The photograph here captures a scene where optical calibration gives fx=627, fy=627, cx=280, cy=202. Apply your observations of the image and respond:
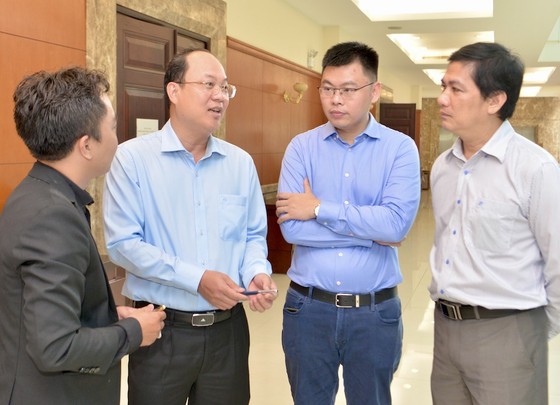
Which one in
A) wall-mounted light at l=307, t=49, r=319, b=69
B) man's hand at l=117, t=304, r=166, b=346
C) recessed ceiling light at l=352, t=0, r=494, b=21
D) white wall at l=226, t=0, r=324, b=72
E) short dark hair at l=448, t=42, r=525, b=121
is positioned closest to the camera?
man's hand at l=117, t=304, r=166, b=346

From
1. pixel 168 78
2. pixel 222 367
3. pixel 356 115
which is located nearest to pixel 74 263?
pixel 222 367

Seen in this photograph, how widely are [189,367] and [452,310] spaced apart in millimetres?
1047

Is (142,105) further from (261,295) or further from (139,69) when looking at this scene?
(261,295)

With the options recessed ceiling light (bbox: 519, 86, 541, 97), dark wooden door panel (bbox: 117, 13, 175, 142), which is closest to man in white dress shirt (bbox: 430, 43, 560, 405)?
dark wooden door panel (bbox: 117, 13, 175, 142)

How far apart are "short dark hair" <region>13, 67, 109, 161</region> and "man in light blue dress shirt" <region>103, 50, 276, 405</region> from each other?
2.11 feet

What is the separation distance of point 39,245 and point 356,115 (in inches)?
62.2

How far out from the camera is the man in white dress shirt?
7.61ft

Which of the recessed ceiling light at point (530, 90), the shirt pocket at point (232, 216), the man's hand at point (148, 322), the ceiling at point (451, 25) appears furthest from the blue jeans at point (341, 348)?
the recessed ceiling light at point (530, 90)

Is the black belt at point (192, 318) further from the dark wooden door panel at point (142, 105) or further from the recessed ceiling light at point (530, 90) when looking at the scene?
the recessed ceiling light at point (530, 90)

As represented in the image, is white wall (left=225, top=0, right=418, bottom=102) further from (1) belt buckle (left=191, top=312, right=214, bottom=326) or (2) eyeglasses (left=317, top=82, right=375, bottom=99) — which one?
(1) belt buckle (left=191, top=312, right=214, bottom=326)

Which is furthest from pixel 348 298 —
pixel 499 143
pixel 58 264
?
pixel 58 264

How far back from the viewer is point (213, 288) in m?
2.31

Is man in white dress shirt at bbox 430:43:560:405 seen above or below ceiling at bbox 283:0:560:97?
below

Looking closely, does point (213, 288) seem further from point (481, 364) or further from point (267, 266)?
point (481, 364)
